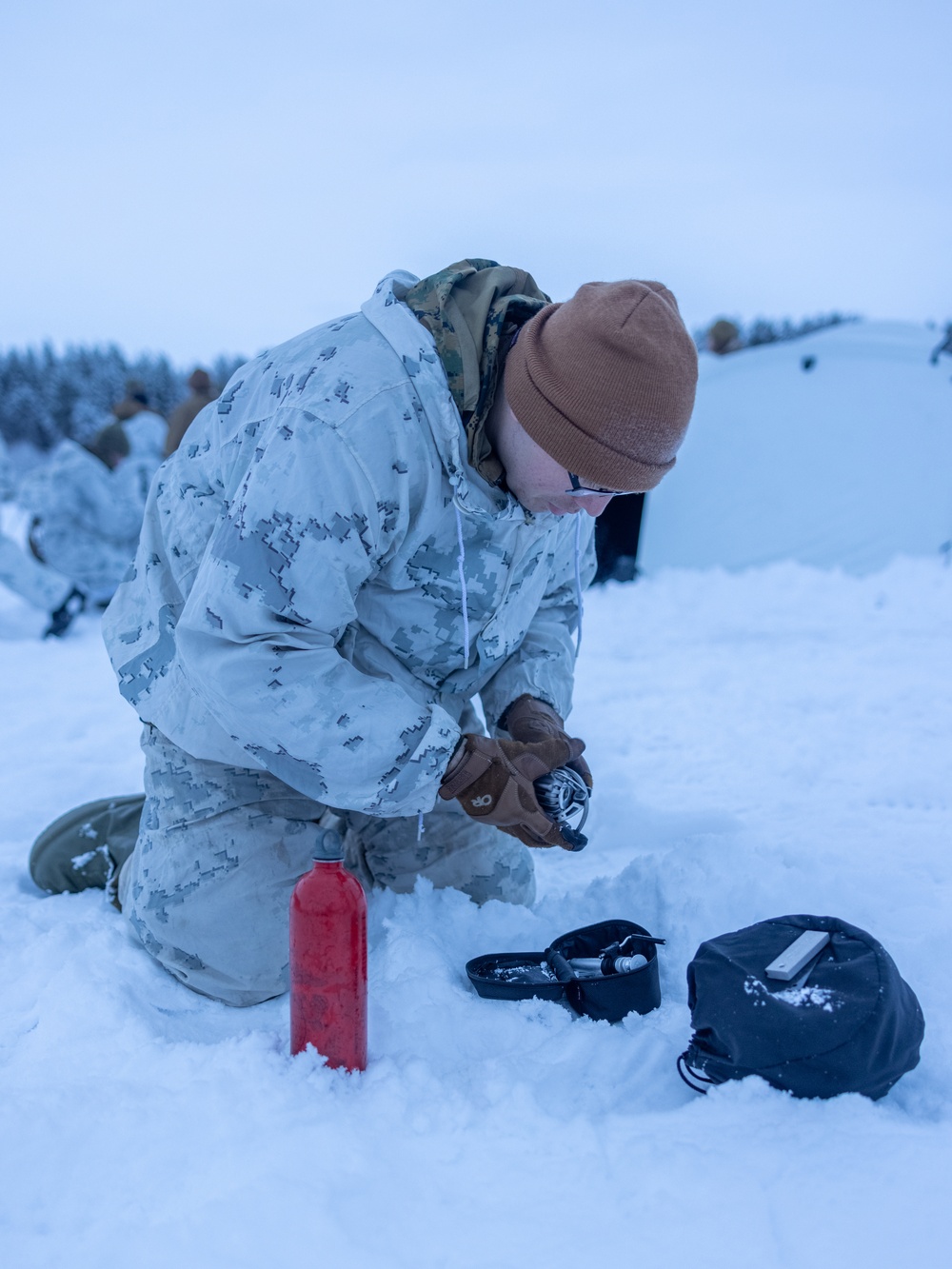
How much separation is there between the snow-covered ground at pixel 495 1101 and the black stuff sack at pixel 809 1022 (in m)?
0.04

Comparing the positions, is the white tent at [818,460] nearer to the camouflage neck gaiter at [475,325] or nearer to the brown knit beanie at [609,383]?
the camouflage neck gaiter at [475,325]

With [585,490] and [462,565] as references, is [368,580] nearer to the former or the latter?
[462,565]

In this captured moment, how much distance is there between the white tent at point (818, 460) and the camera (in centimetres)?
643

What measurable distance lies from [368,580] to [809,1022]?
1.12 metres

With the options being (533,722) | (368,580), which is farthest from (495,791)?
(368,580)

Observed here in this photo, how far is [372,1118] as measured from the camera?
1404 millimetres

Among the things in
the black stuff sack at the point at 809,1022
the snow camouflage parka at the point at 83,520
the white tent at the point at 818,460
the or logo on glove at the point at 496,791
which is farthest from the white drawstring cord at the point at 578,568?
the snow camouflage parka at the point at 83,520

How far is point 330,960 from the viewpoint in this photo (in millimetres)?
1492

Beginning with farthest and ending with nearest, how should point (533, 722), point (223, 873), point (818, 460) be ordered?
1. point (818, 460)
2. point (533, 722)
3. point (223, 873)

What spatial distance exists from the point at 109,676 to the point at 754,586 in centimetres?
403

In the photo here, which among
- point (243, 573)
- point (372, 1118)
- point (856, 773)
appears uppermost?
point (243, 573)

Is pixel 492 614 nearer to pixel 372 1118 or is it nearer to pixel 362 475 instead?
pixel 362 475

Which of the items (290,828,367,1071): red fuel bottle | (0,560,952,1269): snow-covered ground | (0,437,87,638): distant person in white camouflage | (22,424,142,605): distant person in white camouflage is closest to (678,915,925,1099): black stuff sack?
(0,560,952,1269): snow-covered ground

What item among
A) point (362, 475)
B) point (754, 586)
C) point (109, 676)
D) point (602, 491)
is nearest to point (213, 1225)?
point (362, 475)
